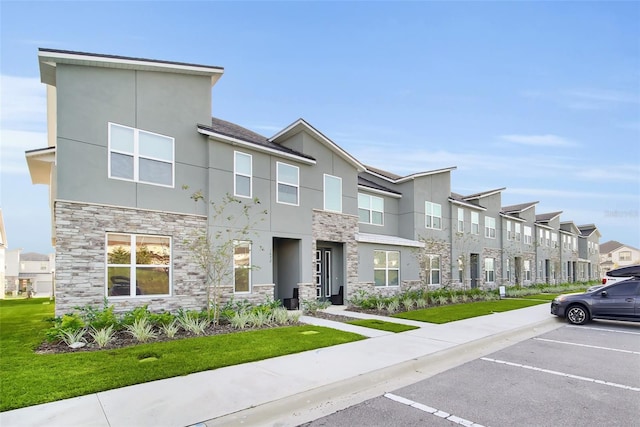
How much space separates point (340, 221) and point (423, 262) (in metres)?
6.70

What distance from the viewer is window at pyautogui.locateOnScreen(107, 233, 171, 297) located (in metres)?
10.9

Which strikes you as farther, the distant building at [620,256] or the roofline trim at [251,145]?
the distant building at [620,256]

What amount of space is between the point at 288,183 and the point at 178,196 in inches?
186

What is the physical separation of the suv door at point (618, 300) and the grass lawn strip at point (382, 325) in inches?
268

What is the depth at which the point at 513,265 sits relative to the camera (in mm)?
32375

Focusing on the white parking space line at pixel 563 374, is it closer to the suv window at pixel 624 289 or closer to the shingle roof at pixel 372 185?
the suv window at pixel 624 289

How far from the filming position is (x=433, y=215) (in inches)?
945

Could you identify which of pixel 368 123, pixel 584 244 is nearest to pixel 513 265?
pixel 368 123

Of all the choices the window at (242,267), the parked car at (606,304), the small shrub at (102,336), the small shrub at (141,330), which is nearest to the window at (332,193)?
the window at (242,267)

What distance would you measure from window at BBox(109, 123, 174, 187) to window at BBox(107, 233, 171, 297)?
1.86m

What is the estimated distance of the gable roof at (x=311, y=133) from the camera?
16.3 metres

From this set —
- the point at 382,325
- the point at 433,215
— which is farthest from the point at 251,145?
the point at 433,215

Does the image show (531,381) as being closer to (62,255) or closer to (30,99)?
(62,255)

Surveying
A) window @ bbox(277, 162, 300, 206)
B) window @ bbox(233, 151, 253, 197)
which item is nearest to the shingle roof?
window @ bbox(277, 162, 300, 206)
